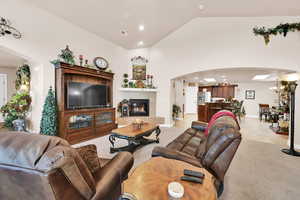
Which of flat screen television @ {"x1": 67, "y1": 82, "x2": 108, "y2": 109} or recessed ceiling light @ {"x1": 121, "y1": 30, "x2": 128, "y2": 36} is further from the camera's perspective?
recessed ceiling light @ {"x1": 121, "y1": 30, "x2": 128, "y2": 36}

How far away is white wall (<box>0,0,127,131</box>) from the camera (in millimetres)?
2900

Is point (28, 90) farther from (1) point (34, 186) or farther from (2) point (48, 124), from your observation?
(1) point (34, 186)

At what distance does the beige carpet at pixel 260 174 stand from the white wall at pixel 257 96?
6733 millimetres

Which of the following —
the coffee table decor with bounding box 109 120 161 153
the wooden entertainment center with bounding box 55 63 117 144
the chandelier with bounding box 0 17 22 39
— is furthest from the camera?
the wooden entertainment center with bounding box 55 63 117 144

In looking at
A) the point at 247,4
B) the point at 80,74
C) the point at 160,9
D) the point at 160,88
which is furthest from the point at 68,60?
the point at 247,4

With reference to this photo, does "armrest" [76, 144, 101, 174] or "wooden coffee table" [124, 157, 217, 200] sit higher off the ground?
"armrest" [76, 144, 101, 174]

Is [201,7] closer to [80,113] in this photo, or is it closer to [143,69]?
[143,69]

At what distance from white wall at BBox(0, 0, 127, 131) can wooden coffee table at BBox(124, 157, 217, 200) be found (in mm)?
3443

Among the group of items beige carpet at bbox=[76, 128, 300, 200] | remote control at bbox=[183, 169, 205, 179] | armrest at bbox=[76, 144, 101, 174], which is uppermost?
armrest at bbox=[76, 144, 101, 174]

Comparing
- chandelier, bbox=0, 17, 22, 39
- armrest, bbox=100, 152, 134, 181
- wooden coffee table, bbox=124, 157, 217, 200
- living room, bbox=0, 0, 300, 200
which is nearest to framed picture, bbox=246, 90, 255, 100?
living room, bbox=0, 0, 300, 200

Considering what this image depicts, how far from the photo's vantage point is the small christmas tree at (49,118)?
320cm

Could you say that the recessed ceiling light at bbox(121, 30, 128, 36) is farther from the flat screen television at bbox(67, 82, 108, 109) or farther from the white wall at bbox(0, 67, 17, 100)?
the white wall at bbox(0, 67, 17, 100)

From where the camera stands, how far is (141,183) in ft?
3.57

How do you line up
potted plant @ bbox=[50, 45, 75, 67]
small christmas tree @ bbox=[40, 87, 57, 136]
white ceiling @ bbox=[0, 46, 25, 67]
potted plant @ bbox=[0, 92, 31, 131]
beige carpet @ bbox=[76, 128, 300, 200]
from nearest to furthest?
beige carpet @ bbox=[76, 128, 300, 200] < small christmas tree @ bbox=[40, 87, 57, 136] < potted plant @ bbox=[0, 92, 31, 131] < potted plant @ bbox=[50, 45, 75, 67] < white ceiling @ bbox=[0, 46, 25, 67]
